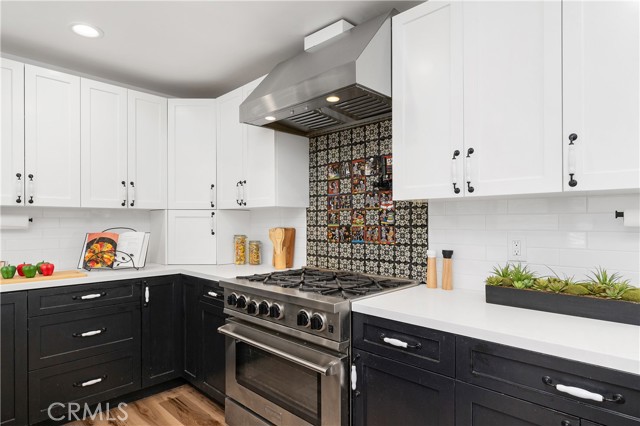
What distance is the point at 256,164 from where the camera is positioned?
110 inches

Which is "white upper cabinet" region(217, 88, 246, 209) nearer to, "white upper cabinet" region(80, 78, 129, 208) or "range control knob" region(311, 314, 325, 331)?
"white upper cabinet" region(80, 78, 129, 208)

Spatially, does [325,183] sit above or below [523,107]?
below

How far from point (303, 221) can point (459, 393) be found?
1775mm

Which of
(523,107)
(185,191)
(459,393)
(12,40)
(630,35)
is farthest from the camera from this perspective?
(185,191)

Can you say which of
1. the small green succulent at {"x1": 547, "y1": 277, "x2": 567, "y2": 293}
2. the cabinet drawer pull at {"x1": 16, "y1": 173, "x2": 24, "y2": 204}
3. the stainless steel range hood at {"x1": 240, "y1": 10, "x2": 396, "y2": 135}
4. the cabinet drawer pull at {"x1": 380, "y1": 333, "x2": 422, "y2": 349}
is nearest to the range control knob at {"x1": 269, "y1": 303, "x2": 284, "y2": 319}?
the cabinet drawer pull at {"x1": 380, "y1": 333, "x2": 422, "y2": 349}

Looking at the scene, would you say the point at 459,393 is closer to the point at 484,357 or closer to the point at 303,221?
the point at 484,357

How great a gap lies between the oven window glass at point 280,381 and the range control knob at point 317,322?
246 millimetres

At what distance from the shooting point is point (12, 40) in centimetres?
245

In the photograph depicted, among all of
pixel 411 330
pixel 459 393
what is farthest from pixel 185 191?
pixel 459 393

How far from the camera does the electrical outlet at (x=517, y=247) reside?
185cm

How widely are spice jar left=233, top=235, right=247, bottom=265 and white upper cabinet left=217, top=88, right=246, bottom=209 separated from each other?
31cm

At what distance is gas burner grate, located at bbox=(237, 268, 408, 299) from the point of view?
6.30ft

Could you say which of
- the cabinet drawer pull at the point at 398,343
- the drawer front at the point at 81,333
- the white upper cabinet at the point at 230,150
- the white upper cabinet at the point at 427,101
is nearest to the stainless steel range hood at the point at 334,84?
the white upper cabinet at the point at 427,101

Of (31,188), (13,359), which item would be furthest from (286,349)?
(31,188)
